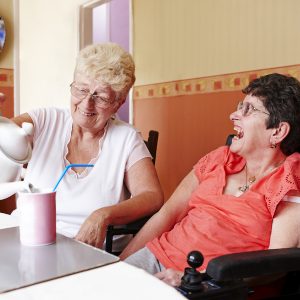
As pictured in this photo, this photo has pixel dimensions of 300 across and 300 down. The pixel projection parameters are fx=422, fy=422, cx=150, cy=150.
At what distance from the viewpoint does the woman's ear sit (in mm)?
1429

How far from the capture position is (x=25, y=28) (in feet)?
15.4

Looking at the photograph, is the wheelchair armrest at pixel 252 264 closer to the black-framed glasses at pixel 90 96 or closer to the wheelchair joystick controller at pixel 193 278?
the wheelchair joystick controller at pixel 193 278

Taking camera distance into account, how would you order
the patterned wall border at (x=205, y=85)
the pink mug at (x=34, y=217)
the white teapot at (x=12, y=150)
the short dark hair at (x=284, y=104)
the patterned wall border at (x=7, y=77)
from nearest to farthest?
the white teapot at (x=12, y=150) → the pink mug at (x=34, y=217) → the short dark hair at (x=284, y=104) → the patterned wall border at (x=205, y=85) → the patterned wall border at (x=7, y=77)

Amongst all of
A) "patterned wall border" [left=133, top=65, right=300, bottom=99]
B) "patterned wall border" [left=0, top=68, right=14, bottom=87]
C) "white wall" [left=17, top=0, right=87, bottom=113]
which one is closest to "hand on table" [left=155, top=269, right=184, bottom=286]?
"patterned wall border" [left=133, top=65, right=300, bottom=99]

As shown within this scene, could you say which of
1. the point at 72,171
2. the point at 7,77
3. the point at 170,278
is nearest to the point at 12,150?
the point at 170,278

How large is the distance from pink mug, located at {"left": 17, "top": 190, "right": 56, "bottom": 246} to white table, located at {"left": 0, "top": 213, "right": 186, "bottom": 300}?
0.22 meters

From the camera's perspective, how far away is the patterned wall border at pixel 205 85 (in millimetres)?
2699

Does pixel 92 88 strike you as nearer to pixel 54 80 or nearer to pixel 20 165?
pixel 20 165

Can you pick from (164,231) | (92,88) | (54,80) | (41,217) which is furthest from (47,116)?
(54,80)

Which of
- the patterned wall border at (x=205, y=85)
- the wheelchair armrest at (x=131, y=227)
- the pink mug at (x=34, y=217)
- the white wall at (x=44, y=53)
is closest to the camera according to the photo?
the pink mug at (x=34, y=217)

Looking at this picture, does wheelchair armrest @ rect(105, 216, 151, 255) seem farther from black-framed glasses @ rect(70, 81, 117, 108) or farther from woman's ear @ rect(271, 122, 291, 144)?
woman's ear @ rect(271, 122, 291, 144)

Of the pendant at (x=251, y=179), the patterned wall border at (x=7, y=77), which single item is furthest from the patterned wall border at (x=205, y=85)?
the pendant at (x=251, y=179)

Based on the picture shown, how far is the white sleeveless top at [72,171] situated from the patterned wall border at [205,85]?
132 centimetres

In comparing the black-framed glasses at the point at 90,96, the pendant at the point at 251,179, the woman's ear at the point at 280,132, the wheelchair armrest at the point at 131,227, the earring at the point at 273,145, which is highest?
the black-framed glasses at the point at 90,96
